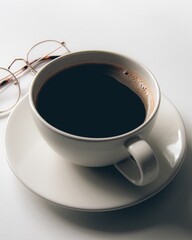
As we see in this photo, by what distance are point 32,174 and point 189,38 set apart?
0.51 meters

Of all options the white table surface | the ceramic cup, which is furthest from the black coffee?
the white table surface

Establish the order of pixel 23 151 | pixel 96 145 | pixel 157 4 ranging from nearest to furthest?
pixel 96 145 < pixel 23 151 < pixel 157 4

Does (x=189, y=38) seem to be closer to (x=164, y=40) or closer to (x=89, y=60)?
(x=164, y=40)

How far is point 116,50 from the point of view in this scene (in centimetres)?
84

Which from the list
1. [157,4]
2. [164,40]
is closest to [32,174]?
[164,40]

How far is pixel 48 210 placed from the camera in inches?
21.4

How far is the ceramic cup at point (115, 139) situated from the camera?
48cm

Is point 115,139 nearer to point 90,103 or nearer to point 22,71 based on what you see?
point 90,103

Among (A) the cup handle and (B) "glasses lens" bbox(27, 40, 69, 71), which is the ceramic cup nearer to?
(A) the cup handle

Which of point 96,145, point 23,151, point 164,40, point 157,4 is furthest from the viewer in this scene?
point 157,4

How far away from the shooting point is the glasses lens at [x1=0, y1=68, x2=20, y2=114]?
0.71 metres

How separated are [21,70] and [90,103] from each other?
247mm

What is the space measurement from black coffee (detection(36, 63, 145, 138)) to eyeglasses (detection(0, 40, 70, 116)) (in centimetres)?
15

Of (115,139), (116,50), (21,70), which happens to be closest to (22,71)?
(21,70)
